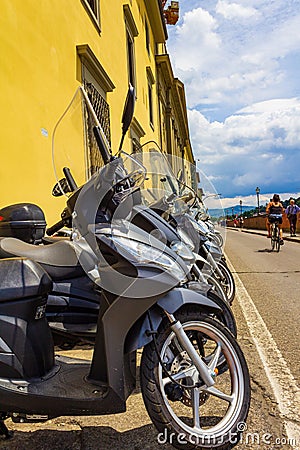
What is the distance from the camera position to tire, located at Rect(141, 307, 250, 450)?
6.86ft

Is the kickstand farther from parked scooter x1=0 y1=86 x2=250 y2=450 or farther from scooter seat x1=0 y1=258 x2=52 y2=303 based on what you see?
scooter seat x1=0 y1=258 x2=52 y2=303

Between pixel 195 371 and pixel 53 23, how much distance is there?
→ 4976 mm

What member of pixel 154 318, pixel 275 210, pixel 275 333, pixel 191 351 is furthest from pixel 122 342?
pixel 275 210

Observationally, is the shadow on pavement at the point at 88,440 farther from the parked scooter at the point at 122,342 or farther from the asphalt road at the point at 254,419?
the parked scooter at the point at 122,342

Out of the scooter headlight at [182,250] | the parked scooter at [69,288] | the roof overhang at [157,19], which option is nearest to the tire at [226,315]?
the parked scooter at [69,288]

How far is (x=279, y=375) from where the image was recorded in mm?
3154

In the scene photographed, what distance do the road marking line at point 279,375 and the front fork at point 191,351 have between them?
0.52 m

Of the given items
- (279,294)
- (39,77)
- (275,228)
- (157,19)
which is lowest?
(279,294)

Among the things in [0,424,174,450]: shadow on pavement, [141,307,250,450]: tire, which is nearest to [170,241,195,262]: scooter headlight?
[141,307,250,450]: tire

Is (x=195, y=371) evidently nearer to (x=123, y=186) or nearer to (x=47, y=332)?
(x=47, y=332)

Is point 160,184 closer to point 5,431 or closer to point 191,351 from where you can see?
point 191,351

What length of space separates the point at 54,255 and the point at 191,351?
1.26 m

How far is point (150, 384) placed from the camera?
212 centimetres

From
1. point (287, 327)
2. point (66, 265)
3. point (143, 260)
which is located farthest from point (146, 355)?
point (287, 327)
